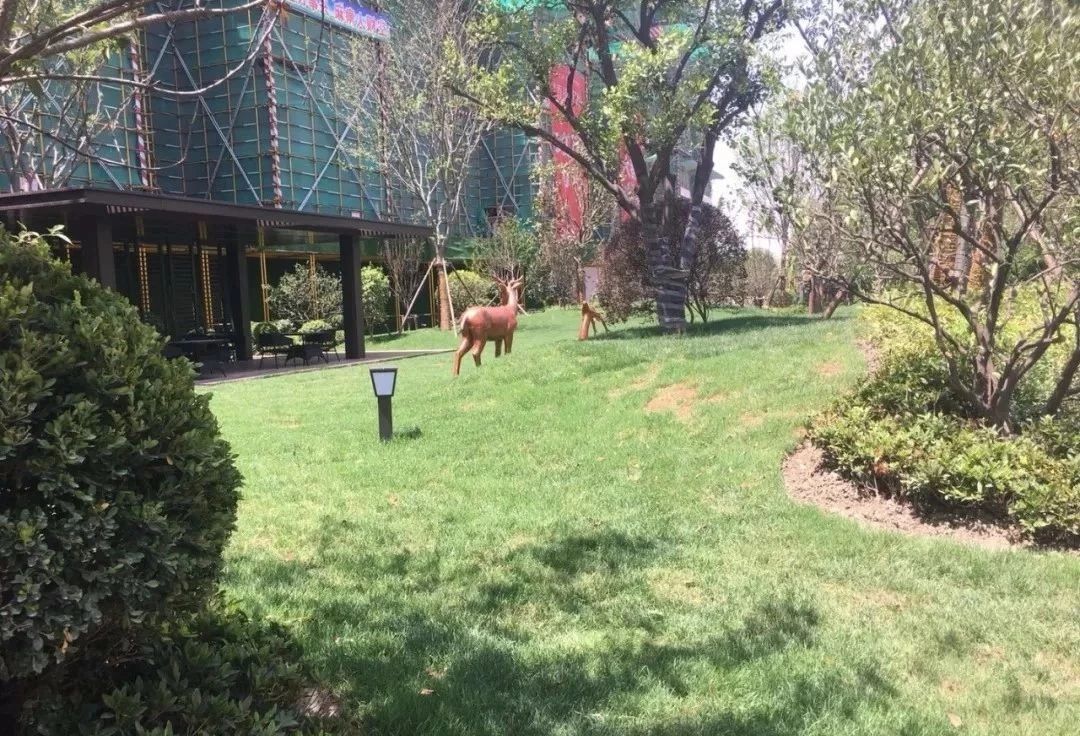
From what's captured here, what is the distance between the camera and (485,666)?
10.9ft

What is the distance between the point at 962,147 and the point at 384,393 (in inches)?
201

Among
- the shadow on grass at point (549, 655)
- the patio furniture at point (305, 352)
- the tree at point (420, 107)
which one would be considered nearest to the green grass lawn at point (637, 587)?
the shadow on grass at point (549, 655)

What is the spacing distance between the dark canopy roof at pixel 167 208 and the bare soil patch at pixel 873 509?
10910 millimetres

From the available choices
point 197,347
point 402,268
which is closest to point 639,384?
point 197,347

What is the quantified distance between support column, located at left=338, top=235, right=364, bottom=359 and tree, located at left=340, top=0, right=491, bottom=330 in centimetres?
538

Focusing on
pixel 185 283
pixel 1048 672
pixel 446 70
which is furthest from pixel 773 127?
pixel 185 283

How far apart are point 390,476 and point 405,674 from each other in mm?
3383

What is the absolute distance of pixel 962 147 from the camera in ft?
16.0

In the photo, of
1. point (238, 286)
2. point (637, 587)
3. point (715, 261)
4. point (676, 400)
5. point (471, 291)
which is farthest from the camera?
point (471, 291)

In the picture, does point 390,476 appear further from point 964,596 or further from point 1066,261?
point 1066,261

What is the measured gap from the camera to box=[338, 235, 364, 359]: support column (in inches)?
747

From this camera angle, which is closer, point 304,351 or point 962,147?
point 962,147

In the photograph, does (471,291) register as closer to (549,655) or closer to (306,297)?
(306,297)

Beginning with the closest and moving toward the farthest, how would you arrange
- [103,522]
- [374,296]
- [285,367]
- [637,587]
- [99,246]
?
[103,522], [637,587], [99,246], [285,367], [374,296]
